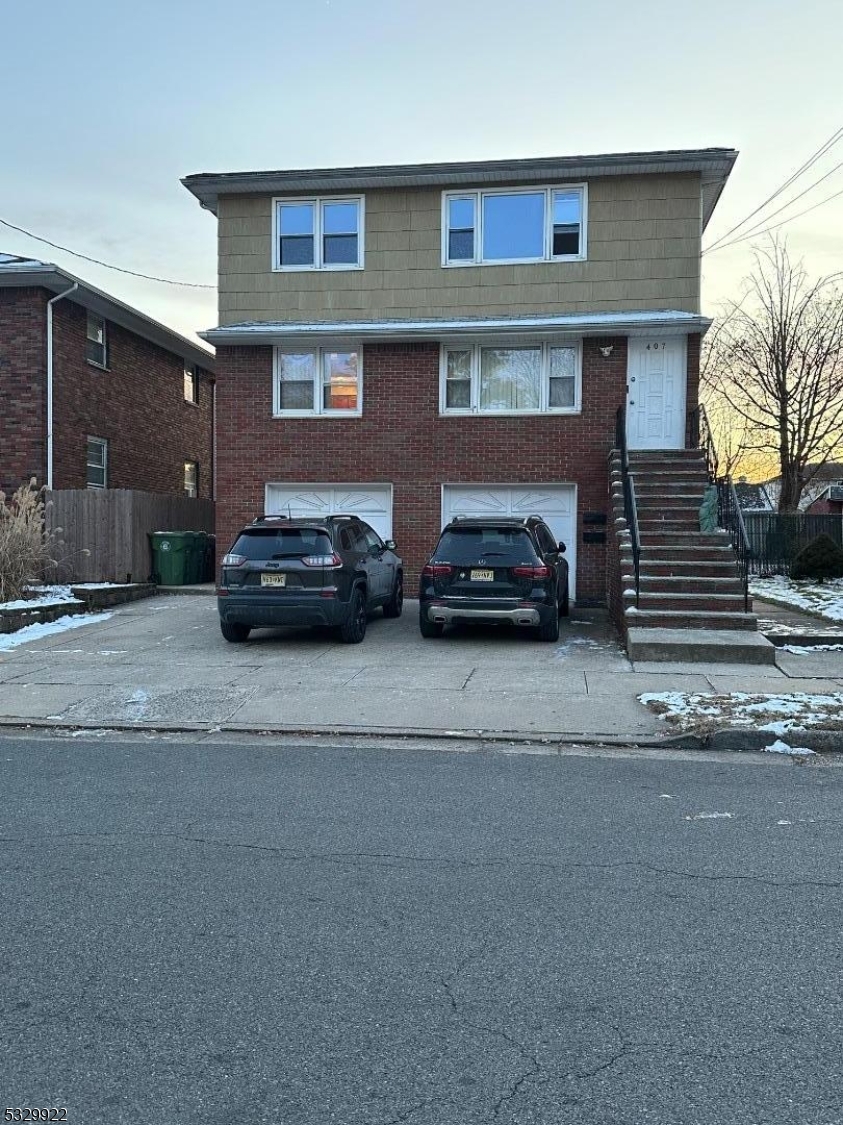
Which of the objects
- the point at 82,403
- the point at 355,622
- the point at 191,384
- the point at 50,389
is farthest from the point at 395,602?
the point at 191,384

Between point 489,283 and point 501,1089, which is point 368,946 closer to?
point 501,1089

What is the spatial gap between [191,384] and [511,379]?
12.7 meters

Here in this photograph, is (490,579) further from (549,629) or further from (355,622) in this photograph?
(355,622)

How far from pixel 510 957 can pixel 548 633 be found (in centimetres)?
871

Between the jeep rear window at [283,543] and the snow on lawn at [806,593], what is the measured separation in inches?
320

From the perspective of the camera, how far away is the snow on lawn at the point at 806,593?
611 inches

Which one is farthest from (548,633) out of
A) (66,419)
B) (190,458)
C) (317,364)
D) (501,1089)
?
(190,458)

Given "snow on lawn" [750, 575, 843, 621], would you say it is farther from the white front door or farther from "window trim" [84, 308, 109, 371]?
"window trim" [84, 308, 109, 371]

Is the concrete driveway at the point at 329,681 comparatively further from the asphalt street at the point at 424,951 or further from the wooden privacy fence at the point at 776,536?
the wooden privacy fence at the point at 776,536

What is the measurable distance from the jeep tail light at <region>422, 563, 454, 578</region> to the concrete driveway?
95 cm

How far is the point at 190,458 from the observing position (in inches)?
1060

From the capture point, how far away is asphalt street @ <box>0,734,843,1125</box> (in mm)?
2898

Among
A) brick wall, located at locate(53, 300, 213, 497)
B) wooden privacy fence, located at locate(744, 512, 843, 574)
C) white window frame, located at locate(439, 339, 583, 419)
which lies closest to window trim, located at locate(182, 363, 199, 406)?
brick wall, located at locate(53, 300, 213, 497)

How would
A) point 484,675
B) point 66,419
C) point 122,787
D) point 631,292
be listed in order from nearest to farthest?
point 122,787 < point 484,675 < point 631,292 < point 66,419
